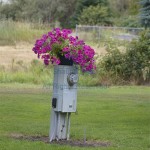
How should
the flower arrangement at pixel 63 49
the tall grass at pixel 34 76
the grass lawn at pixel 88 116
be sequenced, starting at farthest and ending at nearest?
the tall grass at pixel 34 76 → the grass lawn at pixel 88 116 → the flower arrangement at pixel 63 49

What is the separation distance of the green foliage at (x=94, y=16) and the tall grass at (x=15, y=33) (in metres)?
20.8

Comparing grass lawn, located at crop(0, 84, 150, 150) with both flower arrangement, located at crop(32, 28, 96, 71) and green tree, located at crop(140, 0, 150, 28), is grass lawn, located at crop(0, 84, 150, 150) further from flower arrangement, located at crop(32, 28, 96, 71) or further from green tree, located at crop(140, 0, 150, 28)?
green tree, located at crop(140, 0, 150, 28)

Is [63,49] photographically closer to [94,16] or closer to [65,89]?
[65,89]

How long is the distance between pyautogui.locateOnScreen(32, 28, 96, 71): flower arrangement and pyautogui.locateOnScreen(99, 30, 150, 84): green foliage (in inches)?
602

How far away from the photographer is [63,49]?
32.4 feet

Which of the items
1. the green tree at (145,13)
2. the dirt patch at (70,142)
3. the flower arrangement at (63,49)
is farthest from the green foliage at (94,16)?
A: the flower arrangement at (63,49)

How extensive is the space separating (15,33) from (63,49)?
30219 mm

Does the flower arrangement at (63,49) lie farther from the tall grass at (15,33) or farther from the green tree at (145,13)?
the tall grass at (15,33)

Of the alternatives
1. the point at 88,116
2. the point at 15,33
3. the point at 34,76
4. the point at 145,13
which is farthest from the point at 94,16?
the point at 88,116

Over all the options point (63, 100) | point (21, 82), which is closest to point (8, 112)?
point (63, 100)

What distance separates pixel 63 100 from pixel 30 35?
101 feet

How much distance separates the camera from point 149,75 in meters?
25.8

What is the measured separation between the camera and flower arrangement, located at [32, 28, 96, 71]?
991 cm

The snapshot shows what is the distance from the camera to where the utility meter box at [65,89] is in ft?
32.8
